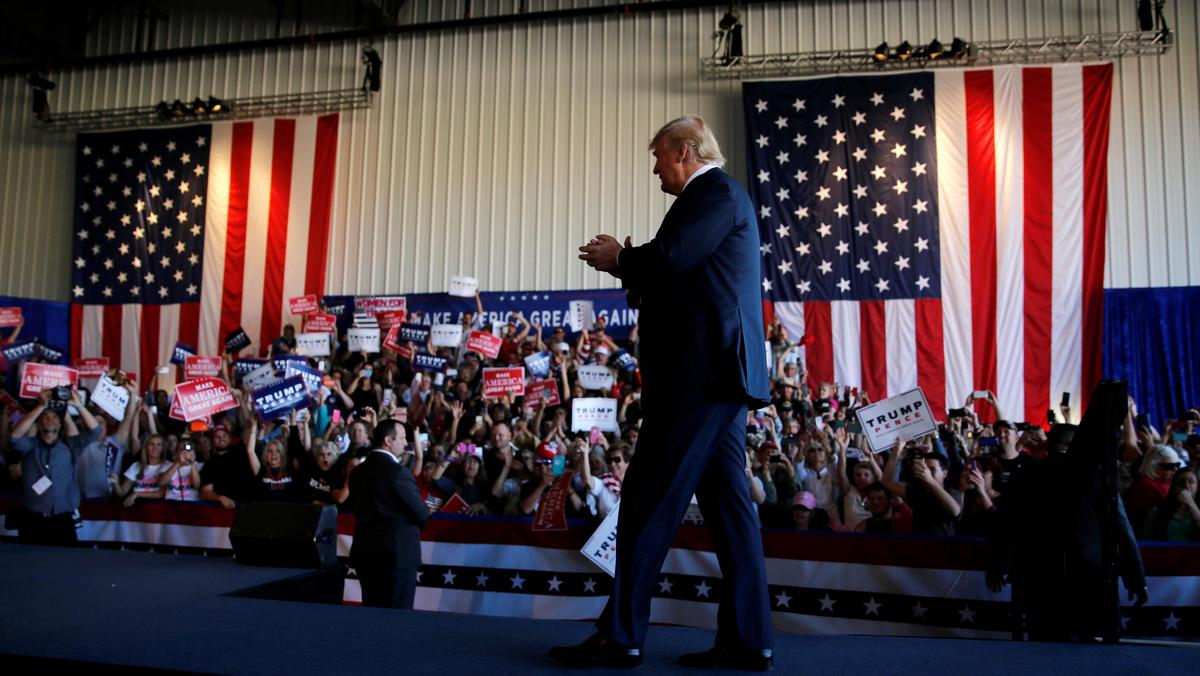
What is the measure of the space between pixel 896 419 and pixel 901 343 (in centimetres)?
691

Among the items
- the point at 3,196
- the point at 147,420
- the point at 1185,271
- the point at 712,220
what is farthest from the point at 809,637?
the point at 3,196

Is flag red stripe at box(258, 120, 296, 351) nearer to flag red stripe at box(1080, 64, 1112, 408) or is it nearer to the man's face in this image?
flag red stripe at box(1080, 64, 1112, 408)

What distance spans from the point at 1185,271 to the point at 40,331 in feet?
58.3

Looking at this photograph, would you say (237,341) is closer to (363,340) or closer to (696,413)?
(363,340)

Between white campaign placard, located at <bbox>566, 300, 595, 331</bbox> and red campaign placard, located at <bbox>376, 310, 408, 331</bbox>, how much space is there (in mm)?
2493

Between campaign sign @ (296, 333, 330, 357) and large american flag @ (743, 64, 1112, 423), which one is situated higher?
large american flag @ (743, 64, 1112, 423)

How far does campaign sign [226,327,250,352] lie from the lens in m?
13.5

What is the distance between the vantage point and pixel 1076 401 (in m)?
11.7

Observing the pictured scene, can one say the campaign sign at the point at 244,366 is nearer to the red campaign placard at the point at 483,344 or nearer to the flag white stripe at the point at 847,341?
the red campaign placard at the point at 483,344

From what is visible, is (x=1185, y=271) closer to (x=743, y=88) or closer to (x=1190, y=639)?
(x=743, y=88)

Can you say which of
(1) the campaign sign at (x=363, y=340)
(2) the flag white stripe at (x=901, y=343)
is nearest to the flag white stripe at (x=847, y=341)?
(2) the flag white stripe at (x=901, y=343)

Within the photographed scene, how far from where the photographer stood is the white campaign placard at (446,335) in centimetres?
1155

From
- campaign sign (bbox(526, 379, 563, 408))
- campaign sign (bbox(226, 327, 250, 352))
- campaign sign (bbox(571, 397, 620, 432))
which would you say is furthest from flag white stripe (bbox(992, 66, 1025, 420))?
campaign sign (bbox(226, 327, 250, 352))

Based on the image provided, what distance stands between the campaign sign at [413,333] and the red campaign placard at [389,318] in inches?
32.6
